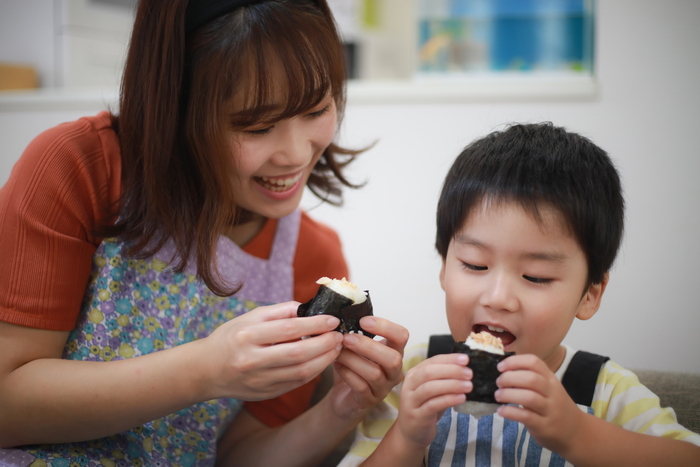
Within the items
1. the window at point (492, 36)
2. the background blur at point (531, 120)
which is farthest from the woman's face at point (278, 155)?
the window at point (492, 36)

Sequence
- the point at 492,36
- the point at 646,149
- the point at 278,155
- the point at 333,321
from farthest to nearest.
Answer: the point at 492,36 → the point at 646,149 → the point at 278,155 → the point at 333,321

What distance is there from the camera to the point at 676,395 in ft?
4.26

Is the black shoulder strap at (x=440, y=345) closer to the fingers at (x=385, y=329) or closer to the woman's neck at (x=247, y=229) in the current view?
the fingers at (x=385, y=329)

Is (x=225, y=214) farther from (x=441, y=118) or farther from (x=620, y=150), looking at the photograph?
(x=620, y=150)

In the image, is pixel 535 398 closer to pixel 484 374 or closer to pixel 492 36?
pixel 484 374

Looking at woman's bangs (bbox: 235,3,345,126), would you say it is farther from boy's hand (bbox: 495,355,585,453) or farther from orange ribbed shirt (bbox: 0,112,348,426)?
boy's hand (bbox: 495,355,585,453)

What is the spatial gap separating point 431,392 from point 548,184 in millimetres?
490

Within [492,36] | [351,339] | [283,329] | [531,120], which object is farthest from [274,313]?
[492,36]

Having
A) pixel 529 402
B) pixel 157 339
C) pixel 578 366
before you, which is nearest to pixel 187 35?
pixel 157 339

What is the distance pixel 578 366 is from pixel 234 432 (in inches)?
34.9

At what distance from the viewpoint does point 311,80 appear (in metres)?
1.08

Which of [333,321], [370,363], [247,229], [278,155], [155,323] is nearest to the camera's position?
[333,321]

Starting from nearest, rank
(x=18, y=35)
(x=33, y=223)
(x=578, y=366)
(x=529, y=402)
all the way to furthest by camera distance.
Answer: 1. (x=529, y=402)
2. (x=33, y=223)
3. (x=578, y=366)
4. (x=18, y=35)

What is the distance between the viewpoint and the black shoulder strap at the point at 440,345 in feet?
4.27
